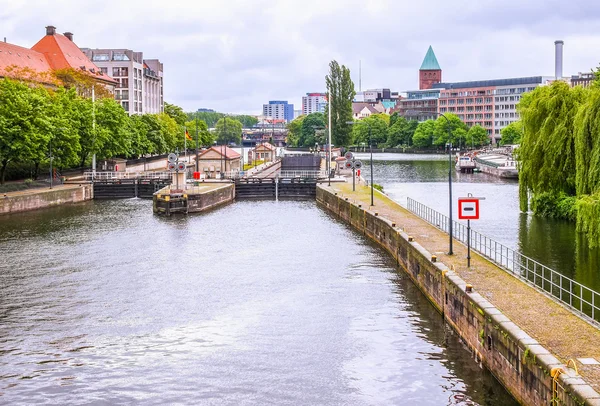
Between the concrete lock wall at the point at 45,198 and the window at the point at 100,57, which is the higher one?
the window at the point at 100,57

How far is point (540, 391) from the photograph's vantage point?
67.1 feet

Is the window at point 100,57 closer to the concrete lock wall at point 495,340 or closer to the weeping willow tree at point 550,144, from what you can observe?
the weeping willow tree at point 550,144

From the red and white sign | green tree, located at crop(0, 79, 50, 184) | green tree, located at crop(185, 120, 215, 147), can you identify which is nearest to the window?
green tree, located at crop(185, 120, 215, 147)

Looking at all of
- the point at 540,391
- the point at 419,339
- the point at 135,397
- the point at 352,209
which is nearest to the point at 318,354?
the point at 419,339

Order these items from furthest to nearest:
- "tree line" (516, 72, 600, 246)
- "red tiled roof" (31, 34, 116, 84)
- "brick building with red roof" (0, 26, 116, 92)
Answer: "red tiled roof" (31, 34, 116, 84)
"brick building with red roof" (0, 26, 116, 92)
"tree line" (516, 72, 600, 246)

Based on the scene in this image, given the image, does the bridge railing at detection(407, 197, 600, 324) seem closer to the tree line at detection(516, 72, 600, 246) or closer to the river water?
the river water

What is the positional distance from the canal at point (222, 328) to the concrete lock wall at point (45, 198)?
697 inches

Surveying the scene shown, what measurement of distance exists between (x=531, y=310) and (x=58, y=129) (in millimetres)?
63629

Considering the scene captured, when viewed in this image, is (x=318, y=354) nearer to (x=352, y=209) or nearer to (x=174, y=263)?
(x=174, y=263)

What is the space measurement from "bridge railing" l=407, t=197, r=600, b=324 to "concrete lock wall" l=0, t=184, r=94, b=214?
33.1 meters

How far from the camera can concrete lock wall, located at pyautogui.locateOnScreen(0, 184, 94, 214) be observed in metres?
69.4

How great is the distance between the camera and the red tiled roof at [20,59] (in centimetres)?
10931

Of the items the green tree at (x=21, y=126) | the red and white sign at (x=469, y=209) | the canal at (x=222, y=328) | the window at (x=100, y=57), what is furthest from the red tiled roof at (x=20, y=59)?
the red and white sign at (x=469, y=209)

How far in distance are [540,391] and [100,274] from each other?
2613cm
